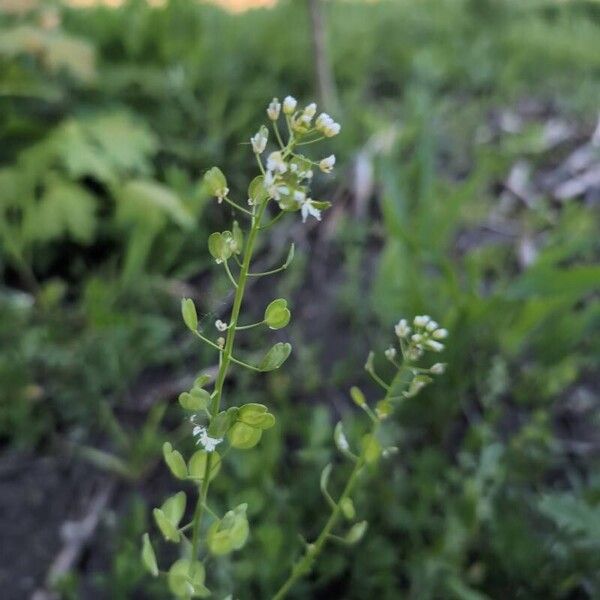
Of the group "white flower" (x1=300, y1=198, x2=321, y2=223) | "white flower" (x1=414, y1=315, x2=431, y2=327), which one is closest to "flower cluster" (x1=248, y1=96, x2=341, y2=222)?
"white flower" (x1=300, y1=198, x2=321, y2=223)

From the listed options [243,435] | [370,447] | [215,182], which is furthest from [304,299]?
[215,182]

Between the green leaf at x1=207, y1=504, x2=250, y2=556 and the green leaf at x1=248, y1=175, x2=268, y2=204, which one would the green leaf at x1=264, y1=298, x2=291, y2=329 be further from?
the green leaf at x1=207, y1=504, x2=250, y2=556

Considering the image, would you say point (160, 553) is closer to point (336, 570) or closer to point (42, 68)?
point (336, 570)

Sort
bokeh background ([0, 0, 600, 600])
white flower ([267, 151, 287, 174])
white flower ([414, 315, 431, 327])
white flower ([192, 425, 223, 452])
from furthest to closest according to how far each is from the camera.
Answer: bokeh background ([0, 0, 600, 600])
white flower ([414, 315, 431, 327])
white flower ([192, 425, 223, 452])
white flower ([267, 151, 287, 174])

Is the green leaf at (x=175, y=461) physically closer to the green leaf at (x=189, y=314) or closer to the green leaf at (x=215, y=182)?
the green leaf at (x=189, y=314)

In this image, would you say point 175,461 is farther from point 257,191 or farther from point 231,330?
point 257,191

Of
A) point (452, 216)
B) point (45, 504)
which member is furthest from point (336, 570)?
point (452, 216)
